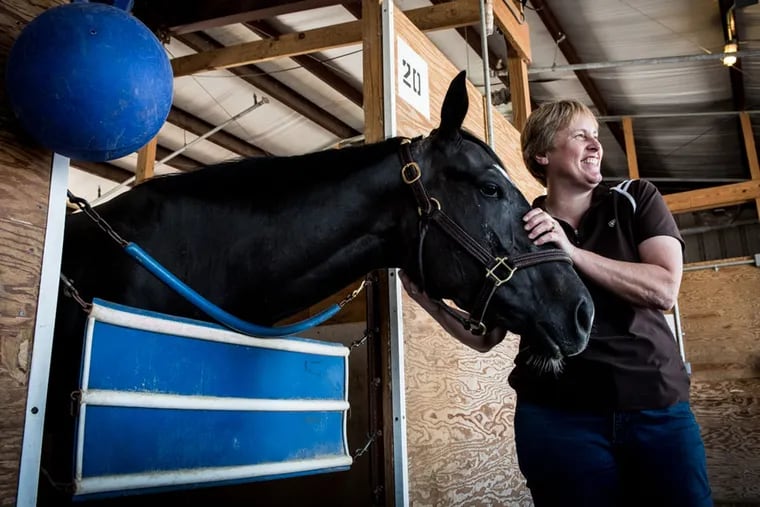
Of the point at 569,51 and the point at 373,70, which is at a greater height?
the point at 569,51

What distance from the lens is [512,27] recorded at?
4.09 metres

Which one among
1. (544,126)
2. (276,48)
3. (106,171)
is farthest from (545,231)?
(106,171)

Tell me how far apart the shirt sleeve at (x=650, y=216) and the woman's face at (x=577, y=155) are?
137mm

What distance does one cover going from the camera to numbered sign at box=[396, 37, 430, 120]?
235 centimetres

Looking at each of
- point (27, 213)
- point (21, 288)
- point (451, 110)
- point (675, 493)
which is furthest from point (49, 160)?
point (675, 493)

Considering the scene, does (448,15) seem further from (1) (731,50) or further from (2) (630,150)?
(2) (630,150)

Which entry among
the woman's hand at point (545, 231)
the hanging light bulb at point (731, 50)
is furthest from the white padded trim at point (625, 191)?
the hanging light bulb at point (731, 50)

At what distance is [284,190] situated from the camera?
1760 mm

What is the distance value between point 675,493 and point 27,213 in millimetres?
1381

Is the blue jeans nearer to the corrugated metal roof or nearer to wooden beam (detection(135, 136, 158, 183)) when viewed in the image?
wooden beam (detection(135, 136, 158, 183))

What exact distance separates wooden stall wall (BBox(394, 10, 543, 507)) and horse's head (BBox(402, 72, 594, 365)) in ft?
1.72

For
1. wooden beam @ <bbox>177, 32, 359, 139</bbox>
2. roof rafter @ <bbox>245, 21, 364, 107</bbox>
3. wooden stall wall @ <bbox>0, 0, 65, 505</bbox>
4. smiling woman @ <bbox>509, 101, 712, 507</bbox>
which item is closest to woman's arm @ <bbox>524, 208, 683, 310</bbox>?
smiling woman @ <bbox>509, 101, 712, 507</bbox>

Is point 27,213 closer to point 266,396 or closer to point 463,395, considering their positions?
point 266,396

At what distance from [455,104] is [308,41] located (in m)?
2.41
